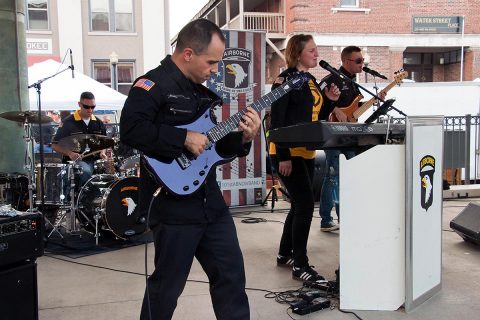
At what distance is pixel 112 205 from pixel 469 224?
12.8ft

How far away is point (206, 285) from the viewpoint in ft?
13.9

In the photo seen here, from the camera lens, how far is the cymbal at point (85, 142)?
6281mm

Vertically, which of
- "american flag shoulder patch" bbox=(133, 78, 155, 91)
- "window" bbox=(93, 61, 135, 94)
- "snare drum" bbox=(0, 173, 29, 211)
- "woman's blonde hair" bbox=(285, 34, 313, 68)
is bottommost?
"snare drum" bbox=(0, 173, 29, 211)

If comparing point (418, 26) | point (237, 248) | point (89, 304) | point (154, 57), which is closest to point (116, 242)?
point (89, 304)

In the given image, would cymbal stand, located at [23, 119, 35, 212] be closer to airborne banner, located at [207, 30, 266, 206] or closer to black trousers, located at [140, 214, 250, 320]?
airborne banner, located at [207, 30, 266, 206]

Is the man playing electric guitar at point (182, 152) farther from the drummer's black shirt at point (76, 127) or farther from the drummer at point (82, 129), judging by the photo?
the drummer's black shirt at point (76, 127)

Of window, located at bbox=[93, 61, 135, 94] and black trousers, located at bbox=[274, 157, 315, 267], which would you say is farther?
window, located at bbox=[93, 61, 135, 94]

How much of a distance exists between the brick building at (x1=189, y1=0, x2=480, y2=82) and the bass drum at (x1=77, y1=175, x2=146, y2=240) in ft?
51.5

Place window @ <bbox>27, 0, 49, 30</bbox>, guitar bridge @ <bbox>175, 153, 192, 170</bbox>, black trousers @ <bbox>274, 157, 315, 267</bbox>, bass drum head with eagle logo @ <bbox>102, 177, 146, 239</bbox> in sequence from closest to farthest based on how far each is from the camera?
guitar bridge @ <bbox>175, 153, 192, 170</bbox> → black trousers @ <bbox>274, 157, 315, 267</bbox> → bass drum head with eagle logo @ <bbox>102, 177, 146, 239</bbox> → window @ <bbox>27, 0, 49, 30</bbox>

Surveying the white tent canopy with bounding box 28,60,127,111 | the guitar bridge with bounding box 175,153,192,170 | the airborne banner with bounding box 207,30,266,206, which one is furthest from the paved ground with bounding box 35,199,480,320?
the white tent canopy with bounding box 28,60,127,111

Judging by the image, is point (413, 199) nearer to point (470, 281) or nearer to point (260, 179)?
point (470, 281)

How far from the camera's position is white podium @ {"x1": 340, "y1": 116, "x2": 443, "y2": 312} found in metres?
3.36

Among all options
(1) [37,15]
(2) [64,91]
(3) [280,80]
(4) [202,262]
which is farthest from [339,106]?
(1) [37,15]

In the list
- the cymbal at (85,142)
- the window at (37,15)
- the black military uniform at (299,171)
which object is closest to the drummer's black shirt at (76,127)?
the cymbal at (85,142)
